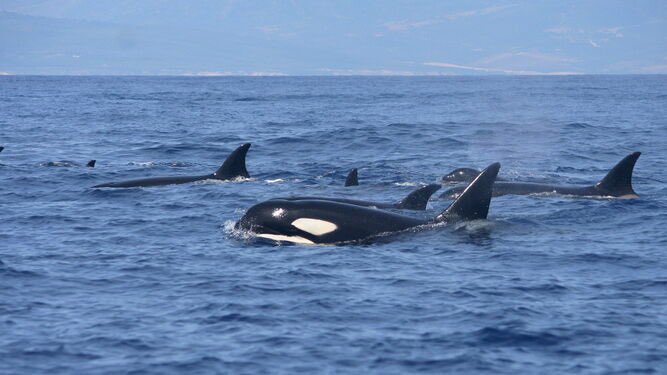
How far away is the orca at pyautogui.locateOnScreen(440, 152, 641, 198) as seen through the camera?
70.4 ft

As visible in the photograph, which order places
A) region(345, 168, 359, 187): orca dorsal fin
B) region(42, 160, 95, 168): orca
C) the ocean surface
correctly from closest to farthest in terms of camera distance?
the ocean surface
region(345, 168, 359, 187): orca dorsal fin
region(42, 160, 95, 168): orca

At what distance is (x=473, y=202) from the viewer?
16.7 meters

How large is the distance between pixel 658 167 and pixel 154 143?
18.3m

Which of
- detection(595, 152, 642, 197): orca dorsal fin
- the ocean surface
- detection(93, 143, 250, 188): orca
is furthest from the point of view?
detection(93, 143, 250, 188): orca

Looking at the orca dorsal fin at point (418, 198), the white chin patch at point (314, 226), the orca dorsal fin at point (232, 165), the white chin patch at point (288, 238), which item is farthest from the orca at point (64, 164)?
the white chin patch at point (314, 226)

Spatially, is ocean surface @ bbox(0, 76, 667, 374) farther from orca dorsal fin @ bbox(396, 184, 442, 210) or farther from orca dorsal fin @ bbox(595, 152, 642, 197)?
orca dorsal fin @ bbox(595, 152, 642, 197)

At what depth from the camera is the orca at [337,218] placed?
1623 cm

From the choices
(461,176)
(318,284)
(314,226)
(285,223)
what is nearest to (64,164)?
(461,176)

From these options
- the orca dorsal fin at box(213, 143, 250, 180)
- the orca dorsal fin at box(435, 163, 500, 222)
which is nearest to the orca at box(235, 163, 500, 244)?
the orca dorsal fin at box(435, 163, 500, 222)

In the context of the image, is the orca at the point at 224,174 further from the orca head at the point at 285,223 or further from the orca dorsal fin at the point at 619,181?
the orca dorsal fin at the point at 619,181

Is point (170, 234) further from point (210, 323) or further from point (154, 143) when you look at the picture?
point (154, 143)

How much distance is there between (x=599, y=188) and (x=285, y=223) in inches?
322

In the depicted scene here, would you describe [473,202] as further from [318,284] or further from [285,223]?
[318,284]

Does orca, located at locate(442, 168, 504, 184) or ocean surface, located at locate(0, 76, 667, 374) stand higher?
orca, located at locate(442, 168, 504, 184)
